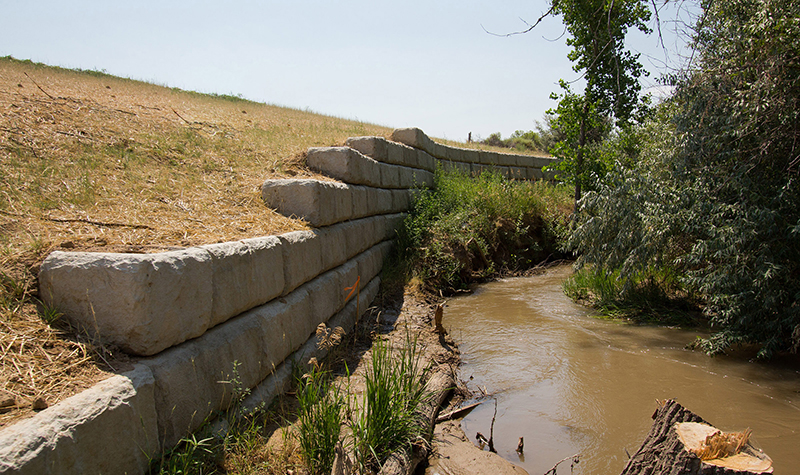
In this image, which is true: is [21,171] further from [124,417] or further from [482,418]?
[482,418]

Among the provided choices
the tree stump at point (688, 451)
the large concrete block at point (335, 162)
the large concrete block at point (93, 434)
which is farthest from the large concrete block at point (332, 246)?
the tree stump at point (688, 451)

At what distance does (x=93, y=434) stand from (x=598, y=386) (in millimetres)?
4136

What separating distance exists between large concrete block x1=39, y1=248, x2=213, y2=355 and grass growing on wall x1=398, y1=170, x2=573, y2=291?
17.8 ft

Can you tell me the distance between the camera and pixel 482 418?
3998 millimetres

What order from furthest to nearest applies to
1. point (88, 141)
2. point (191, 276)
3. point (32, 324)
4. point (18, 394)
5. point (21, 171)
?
point (88, 141), point (21, 171), point (191, 276), point (32, 324), point (18, 394)

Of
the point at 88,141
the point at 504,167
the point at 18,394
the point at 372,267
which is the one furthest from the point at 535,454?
the point at 504,167

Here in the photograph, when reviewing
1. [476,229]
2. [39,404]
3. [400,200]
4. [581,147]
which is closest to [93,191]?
[39,404]

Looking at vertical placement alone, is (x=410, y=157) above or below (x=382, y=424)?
above

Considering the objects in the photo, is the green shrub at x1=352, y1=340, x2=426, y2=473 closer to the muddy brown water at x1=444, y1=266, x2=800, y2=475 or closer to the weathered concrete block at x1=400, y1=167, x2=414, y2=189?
the muddy brown water at x1=444, y1=266, x2=800, y2=475

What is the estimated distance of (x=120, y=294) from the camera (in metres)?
2.37

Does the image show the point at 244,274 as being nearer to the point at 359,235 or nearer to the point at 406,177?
the point at 359,235

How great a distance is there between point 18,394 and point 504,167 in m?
14.2

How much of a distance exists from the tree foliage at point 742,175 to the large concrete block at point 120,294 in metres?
4.79

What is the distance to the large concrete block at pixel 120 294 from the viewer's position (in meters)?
2.37
